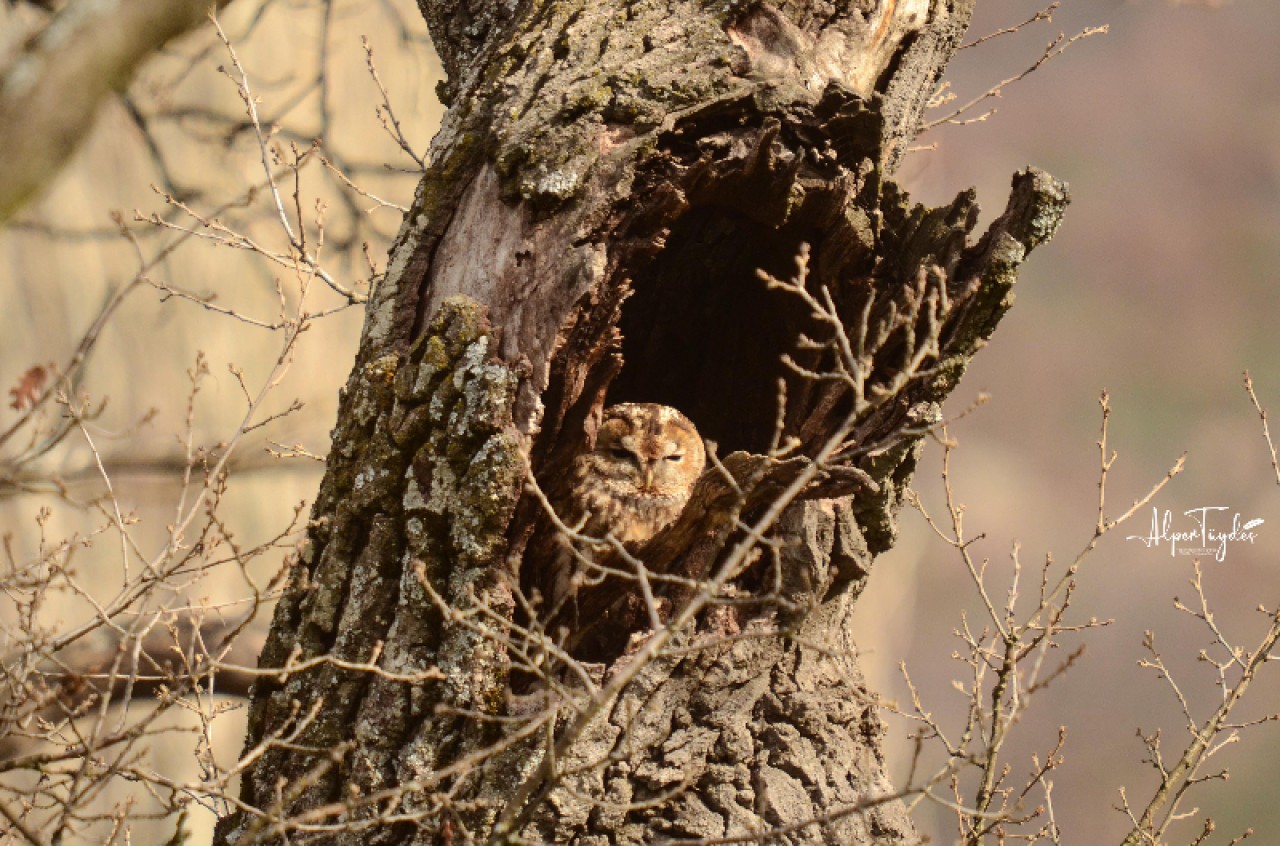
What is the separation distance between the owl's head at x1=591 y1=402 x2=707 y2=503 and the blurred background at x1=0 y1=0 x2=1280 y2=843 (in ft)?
5.98

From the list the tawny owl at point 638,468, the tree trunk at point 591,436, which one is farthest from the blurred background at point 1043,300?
the tree trunk at point 591,436

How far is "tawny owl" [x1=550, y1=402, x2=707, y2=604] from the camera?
3.15 meters

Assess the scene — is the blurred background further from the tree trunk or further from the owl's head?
the tree trunk

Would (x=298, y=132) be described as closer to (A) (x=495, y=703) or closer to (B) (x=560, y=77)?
(B) (x=560, y=77)

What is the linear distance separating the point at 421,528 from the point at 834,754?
3.22 feet

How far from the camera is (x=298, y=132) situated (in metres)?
5.29

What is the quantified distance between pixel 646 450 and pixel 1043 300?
441 centimetres

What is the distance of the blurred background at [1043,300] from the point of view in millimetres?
4594

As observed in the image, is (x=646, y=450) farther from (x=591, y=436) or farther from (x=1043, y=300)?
(x=1043, y=300)

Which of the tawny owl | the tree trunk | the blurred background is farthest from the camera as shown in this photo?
the blurred background

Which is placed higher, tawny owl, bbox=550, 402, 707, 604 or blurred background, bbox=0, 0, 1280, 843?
blurred background, bbox=0, 0, 1280, 843

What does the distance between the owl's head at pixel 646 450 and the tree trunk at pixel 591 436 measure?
683mm

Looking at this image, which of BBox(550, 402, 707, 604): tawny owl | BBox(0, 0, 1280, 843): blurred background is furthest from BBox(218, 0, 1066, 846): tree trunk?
BBox(0, 0, 1280, 843): blurred background

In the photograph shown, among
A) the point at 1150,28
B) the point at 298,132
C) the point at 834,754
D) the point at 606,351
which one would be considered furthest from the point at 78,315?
the point at 1150,28
